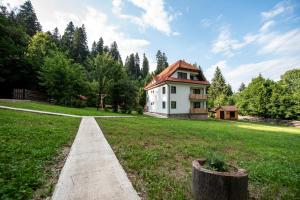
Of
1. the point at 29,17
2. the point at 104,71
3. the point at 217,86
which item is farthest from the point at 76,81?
the point at 29,17

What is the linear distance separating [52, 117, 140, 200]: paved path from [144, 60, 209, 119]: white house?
76.5ft

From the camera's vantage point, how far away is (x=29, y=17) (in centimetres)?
6259

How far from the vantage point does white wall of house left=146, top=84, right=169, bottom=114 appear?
29172 millimetres

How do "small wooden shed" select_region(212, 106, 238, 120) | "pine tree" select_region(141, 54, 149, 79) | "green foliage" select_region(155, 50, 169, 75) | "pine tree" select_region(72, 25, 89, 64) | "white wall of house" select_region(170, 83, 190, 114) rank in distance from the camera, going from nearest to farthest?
"white wall of house" select_region(170, 83, 190, 114) < "small wooden shed" select_region(212, 106, 238, 120) < "pine tree" select_region(72, 25, 89, 64) < "green foliage" select_region(155, 50, 169, 75) < "pine tree" select_region(141, 54, 149, 79)

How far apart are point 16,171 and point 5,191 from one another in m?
0.94

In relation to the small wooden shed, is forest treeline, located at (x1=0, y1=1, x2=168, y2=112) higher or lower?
higher

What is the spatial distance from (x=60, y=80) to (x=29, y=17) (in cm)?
5203

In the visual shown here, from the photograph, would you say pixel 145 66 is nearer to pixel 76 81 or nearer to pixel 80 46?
pixel 80 46

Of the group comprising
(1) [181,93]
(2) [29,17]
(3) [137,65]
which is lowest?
(1) [181,93]

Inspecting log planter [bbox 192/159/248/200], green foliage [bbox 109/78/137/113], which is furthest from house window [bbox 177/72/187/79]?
log planter [bbox 192/159/248/200]

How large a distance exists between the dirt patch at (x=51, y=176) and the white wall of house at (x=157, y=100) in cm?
2382

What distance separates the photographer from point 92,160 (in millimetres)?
4922

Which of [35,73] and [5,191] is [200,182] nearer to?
[5,191]

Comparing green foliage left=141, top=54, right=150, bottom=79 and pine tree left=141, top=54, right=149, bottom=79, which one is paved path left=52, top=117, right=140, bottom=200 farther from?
green foliage left=141, top=54, right=150, bottom=79
